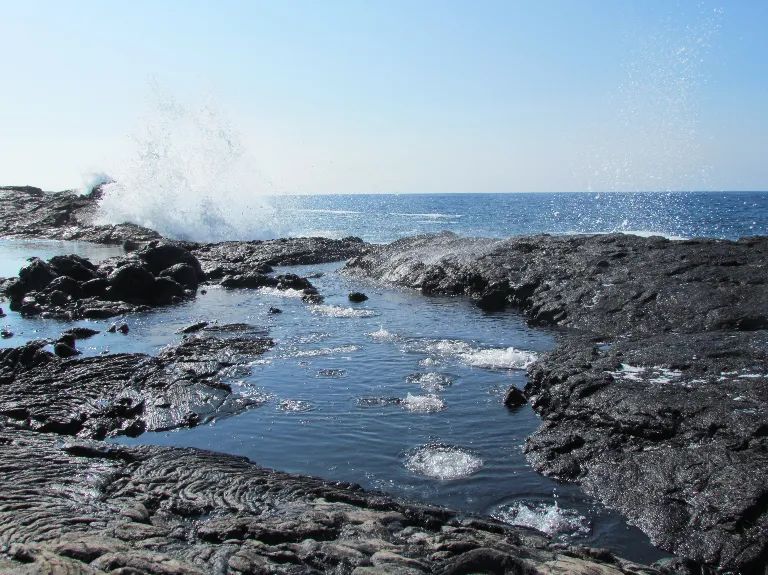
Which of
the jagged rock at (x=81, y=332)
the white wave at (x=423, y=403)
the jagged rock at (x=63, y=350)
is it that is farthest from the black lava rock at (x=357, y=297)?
the white wave at (x=423, y=403)

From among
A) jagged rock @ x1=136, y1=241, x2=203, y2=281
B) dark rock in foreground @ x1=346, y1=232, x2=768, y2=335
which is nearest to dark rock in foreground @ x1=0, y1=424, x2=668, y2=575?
dark rock in foreground @ x1=346, y1=232, x2=768, y2=335

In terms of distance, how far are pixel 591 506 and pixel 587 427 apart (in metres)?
2.26

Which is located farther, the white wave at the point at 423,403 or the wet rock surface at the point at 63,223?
the wet rock surface at the point at 63,223

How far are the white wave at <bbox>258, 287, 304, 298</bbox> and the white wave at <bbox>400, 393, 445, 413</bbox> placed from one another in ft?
48.4

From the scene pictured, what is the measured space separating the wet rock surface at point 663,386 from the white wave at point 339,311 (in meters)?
4.82

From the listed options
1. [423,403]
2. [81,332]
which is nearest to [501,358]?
[423,403]

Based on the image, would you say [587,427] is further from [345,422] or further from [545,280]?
[545,280]

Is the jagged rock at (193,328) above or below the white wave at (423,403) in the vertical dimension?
above

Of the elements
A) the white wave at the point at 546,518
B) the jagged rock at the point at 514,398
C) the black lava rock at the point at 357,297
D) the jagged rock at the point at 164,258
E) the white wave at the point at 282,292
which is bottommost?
the white wave at the point at 546,518

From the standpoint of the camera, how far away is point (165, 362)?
50.5 feet

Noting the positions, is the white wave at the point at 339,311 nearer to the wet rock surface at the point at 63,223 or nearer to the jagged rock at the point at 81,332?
the jagged rock at the point at 81,332

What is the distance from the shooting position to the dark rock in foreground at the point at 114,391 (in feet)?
38.4

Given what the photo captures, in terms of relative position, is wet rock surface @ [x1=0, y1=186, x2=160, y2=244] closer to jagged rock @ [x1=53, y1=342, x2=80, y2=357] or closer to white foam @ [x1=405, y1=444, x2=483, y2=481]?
jagged rock @ [x1=53, y1=342, x2=80, y2=357]

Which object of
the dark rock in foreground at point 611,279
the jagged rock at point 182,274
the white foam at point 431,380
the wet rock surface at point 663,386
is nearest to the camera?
the wet rock surface at point 663,386
